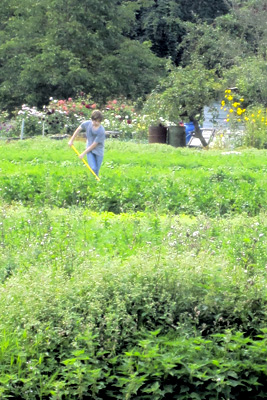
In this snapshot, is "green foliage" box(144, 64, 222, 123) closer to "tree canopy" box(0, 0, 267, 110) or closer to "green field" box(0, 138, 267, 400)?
"tree canopy" box(0, 0, 267, 110)

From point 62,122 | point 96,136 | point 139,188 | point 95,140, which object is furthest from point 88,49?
point 139,188

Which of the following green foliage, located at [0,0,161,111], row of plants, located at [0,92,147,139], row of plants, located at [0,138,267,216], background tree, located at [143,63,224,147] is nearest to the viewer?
row of plants, located at [0,138,267,216]

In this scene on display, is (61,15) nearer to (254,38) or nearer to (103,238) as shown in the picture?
(254,38)

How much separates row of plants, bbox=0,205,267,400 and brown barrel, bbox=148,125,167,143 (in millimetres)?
15845

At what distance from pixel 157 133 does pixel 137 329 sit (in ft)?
56.3

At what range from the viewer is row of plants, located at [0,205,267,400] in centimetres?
387

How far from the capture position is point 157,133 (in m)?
21.2

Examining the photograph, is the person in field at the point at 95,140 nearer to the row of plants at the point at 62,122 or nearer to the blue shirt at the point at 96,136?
the blue shirt at the point at 96,136

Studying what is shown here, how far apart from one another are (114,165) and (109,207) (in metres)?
3.06

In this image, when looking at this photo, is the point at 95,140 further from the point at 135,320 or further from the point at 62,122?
the point at 62,122

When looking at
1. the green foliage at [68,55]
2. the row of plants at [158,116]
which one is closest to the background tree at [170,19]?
the green foliage at [68,55]

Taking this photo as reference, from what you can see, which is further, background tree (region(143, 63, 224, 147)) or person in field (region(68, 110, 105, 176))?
background tree (region(143, 63, 224, 147))

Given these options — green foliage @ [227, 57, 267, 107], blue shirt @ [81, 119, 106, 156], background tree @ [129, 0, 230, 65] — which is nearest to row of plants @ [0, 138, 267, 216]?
blue shirt @ [81, 119, 106, 156]

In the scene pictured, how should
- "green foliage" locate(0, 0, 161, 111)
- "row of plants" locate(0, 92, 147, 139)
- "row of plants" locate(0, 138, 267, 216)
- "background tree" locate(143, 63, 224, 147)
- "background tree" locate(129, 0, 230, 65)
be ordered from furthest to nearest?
"background tree" locate(129, 0, 230, 65) < "green foliage" locate(0, 0, 161, 111) < "row of plants" locate(0, 92, 147, 139) < "background tree" locate(143, 63, 224, 147) < "row of plants" locate(0, 138, 267, 216)
